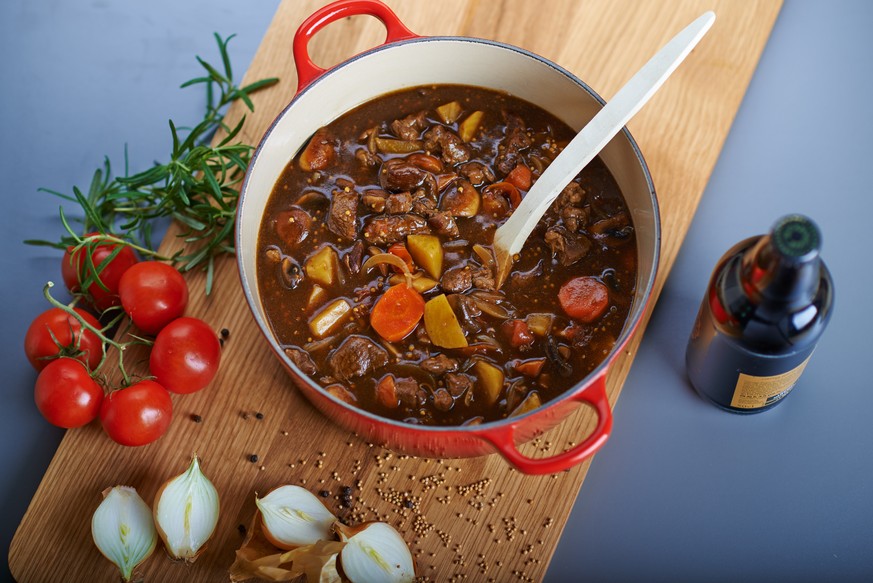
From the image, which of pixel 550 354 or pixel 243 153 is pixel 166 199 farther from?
pixel 550 354

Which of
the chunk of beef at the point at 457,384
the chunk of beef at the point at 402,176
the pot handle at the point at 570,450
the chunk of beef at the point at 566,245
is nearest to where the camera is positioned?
the pot handle at the point at 570,450

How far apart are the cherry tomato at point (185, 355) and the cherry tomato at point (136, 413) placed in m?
0.06

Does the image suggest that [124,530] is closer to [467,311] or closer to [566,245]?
[467,311]

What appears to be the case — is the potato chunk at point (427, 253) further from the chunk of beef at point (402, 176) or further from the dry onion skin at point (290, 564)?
the dry onion skin at point (290, 564)

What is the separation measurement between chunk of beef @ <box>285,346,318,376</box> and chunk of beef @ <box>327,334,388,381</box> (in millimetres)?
52

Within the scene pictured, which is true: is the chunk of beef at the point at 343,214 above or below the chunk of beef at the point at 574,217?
below

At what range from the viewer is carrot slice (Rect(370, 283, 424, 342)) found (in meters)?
2.58

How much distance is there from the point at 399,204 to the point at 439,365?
0.53 m

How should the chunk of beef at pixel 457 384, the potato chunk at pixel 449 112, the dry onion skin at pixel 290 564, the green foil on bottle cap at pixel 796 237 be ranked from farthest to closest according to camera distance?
the potato chunk at pixel 449 112 → the chunk of beef at pixel 457 384 → the dry onion skin at pixel 290 564 → the green foil on bottle cap at pixel 796 237

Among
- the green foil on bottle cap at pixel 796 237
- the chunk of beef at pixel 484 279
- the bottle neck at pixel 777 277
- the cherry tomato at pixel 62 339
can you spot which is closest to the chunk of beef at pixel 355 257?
the chunk of beef at pixel 484 279

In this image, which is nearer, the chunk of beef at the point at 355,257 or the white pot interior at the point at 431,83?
the white pot interior at the point at 431,83

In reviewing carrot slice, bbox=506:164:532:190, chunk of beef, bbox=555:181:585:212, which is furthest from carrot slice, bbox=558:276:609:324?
carrot slice, bbox=506:164:532:190

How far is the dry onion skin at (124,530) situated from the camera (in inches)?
98.1

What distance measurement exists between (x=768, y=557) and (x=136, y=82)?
3.04m
